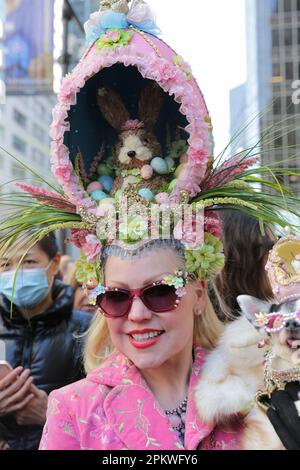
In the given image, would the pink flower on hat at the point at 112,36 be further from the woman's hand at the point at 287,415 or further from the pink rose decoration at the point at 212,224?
the woman's hand at the point at 287,415

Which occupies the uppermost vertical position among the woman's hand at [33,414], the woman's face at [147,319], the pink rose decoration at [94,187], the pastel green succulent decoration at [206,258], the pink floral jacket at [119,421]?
the pink rose decoration at [94,187]

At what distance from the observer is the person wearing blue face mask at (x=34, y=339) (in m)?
3.22

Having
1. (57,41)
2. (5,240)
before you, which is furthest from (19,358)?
(57,41)

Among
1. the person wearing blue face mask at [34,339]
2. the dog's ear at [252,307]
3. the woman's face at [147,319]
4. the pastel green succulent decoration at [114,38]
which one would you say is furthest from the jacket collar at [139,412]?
the pastel green succulent decoration at [114,38]

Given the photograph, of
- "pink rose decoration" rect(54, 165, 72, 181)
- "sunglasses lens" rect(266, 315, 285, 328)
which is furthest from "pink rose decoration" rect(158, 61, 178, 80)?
"sunglasses lens" rect(266, 315, 285, 328)

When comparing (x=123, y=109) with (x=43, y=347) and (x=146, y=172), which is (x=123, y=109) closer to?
(x=146, y=172)

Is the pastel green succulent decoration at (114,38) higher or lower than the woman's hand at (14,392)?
higher

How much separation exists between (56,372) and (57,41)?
685 cm

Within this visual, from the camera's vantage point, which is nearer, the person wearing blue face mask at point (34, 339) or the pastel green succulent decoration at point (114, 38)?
the pastel green succulent decoration at point (114, 38)

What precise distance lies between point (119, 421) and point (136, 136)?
3.87ft

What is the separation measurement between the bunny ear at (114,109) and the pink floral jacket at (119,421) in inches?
42.9

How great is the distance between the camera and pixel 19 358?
11.4 ft

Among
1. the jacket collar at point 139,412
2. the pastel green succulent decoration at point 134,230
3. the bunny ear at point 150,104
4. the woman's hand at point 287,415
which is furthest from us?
the bunny ear at point 150,104

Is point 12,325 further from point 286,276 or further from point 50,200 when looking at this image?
point 286,276
